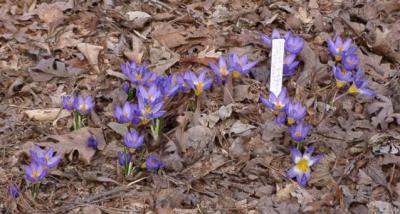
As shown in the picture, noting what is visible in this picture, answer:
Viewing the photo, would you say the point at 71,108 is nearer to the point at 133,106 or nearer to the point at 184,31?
the point at 133,106

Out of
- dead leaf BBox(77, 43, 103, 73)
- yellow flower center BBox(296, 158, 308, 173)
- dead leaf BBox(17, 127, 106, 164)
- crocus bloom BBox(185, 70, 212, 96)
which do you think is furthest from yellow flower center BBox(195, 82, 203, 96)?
dead leaf BBox(77, 43, 103, 73)

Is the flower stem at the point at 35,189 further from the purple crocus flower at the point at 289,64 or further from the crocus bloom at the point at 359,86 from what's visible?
the crocus bloom at the point at 359,86

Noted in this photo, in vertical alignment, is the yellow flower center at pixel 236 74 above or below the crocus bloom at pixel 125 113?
above

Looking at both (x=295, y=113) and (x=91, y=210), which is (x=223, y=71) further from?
(x=91, y=210)

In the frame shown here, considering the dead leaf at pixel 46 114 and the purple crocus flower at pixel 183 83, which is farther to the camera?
the dead leaf at pixel 46 114

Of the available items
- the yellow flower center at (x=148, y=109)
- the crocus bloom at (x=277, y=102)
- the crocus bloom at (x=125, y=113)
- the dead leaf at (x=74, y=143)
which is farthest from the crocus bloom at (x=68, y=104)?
the crocus bloom at (x=277, y=102)

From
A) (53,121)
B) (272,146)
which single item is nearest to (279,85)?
(272,146)
